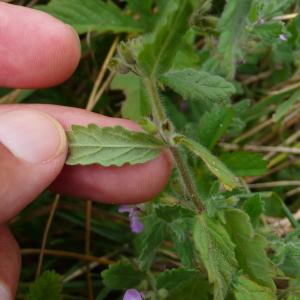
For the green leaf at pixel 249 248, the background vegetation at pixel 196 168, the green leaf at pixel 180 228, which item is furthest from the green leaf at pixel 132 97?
the green leaf at pixel 249 248

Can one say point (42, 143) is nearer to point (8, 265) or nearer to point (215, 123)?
point (8, 265)

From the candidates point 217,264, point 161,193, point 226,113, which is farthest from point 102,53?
point 217,264

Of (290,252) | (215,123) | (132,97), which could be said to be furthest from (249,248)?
(132,97)

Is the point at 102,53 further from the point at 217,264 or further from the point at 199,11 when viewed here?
the point at 217,264

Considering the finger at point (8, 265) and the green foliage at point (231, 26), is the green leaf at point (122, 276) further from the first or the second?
the green foliage at point (231, 26)

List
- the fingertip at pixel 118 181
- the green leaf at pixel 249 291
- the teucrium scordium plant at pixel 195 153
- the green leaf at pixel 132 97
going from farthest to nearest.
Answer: the green leaf at pixel 132 97 → the fingertip at pixel 118 181 → the green leaf at pixel 249 291 → the teucrium scordium plant at pixel 195 153

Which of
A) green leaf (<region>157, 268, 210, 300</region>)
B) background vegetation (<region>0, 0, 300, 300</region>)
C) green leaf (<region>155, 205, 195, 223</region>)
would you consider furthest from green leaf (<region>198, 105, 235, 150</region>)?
green leaf (<region>157, 268, 210, 300</region>)

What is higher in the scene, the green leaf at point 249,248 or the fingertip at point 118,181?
the green leaf at point 249,248
